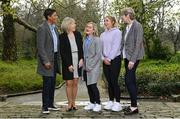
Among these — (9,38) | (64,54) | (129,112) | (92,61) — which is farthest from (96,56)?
(9,38)

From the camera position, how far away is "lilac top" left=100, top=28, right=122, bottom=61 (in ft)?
29.9

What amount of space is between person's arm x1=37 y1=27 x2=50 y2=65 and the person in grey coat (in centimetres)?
87

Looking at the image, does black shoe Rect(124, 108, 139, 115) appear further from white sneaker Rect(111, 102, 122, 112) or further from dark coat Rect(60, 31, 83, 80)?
dark coat Rect(60, 31, 83, 80)

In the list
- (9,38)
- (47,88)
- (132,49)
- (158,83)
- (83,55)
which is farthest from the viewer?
(9,38)

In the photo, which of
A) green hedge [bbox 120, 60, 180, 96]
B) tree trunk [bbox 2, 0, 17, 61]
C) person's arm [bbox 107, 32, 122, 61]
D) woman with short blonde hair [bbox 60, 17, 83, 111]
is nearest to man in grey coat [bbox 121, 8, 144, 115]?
person's arm [bbox 107, 32, 122, 61]

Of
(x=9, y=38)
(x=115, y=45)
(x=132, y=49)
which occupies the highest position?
(x=9, y=38)

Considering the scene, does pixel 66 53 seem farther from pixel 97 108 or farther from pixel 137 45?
pixel 137 45

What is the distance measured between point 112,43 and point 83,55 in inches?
26.8

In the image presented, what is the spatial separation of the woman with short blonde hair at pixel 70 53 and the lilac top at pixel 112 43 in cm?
53

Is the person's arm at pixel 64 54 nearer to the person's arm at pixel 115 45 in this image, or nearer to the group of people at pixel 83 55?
the group of people at pixel 83 55

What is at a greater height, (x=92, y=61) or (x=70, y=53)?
(x=70, y=53)

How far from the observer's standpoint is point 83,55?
30.6ft

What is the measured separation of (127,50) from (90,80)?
1.01 metres

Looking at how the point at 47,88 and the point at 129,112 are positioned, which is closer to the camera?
the point at 129,112
